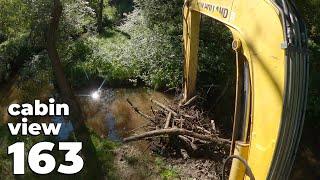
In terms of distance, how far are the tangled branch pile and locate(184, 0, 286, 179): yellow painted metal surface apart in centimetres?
397

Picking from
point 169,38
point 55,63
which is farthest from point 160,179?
point 169,38

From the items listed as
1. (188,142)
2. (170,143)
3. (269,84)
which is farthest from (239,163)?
(170,143)

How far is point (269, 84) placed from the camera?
12.7 ft

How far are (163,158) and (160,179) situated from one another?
27.3 inches

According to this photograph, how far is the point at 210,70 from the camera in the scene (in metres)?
12.6

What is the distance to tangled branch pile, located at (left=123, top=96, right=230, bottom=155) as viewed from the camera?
851 cm

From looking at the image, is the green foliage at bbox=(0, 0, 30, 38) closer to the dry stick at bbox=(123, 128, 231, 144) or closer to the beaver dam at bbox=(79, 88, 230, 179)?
the beaver dam at bbox=(79, 88, 230, 179)

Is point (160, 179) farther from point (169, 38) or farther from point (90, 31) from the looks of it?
point (90, 31)

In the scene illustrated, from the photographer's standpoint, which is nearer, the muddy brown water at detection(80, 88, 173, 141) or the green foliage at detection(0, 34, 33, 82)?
the muddy brown water at detection(80, 88, 173, 141)

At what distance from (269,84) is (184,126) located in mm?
5407

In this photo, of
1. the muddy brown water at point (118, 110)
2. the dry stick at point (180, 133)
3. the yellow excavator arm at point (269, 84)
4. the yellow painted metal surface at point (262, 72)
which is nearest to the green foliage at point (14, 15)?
the muddy brown water at point (118, 110)

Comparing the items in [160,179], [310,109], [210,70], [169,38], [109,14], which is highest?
[109,14]

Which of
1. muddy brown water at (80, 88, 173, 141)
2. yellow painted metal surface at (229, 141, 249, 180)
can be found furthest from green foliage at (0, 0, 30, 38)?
yellow painted metal surface at (229, 141, 249, 180)

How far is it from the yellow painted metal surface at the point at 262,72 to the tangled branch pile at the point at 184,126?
3.97 meters
